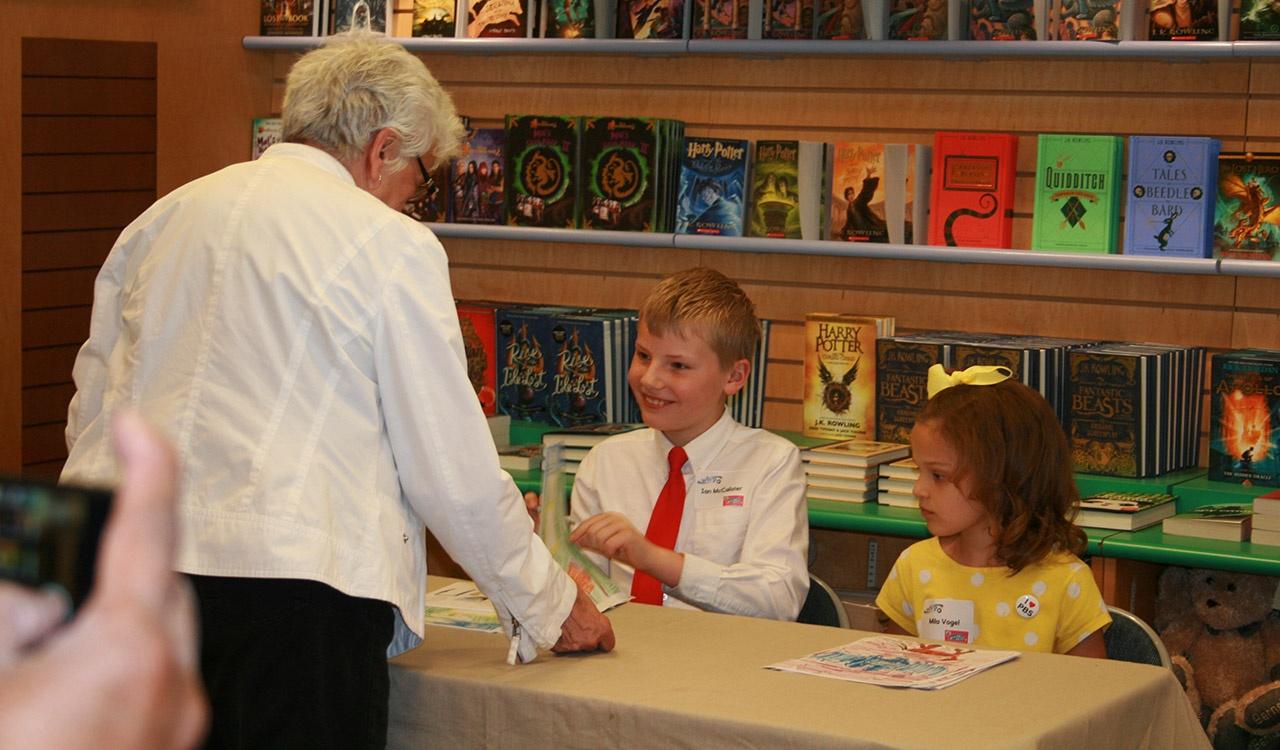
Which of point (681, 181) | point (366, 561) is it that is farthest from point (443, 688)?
point (681, 181)

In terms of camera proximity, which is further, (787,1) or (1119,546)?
(787,1)

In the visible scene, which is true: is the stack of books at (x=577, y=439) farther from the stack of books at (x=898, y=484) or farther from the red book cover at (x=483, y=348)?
the stack of books at (x=898, y=484)

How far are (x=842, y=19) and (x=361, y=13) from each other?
1404 millimetres

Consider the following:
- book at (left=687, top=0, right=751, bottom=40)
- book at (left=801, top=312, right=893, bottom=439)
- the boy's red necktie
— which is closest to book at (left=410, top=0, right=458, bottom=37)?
book at (left=687, top=0, right=751, bottom=40)

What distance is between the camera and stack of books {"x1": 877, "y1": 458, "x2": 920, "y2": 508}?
11.7 ft

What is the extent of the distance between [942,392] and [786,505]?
1.10 feet

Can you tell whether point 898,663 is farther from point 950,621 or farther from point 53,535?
point 53,535

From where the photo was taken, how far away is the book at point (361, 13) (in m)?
4.53

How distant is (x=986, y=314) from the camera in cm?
409

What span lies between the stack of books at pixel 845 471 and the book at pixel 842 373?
9.6 inches

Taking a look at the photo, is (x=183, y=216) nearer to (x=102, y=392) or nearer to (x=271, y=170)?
(x=271, y=170)

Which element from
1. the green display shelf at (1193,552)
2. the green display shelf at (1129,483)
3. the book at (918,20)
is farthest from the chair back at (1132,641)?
the book at (918,20)

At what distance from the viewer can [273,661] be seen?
1.87 metres

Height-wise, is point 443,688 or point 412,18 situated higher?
point 412,18
